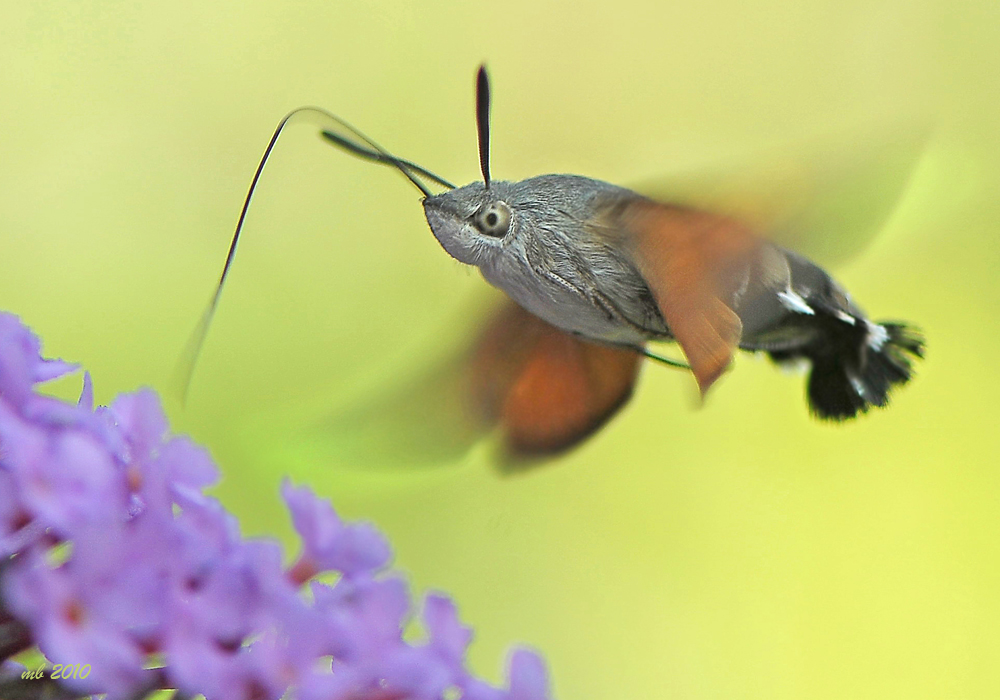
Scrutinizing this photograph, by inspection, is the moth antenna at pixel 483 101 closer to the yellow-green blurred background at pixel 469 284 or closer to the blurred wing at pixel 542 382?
the blurred wing at pixel 542 382

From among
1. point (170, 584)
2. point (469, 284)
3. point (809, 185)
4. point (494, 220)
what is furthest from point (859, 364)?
point (469, 284)

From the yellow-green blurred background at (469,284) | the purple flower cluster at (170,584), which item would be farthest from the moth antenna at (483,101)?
the yellow-green blurred background at (469,284)

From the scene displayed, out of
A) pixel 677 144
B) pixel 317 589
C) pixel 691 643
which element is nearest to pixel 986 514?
pixel 691 643

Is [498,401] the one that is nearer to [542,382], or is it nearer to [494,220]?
[542,382]

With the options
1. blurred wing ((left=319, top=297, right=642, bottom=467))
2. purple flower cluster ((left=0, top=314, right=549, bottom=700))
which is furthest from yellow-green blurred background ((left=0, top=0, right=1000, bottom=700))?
purple flower cluster ((left=0, top=314, right=549, bottom=700))

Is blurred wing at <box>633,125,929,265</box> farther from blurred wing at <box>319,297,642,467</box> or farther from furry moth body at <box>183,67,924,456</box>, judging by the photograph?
blurred wing at <box>319,297,642,467</box>

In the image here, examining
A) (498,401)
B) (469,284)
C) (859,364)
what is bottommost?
(469,284)

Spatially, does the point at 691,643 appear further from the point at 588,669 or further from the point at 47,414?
the point at 47,414
